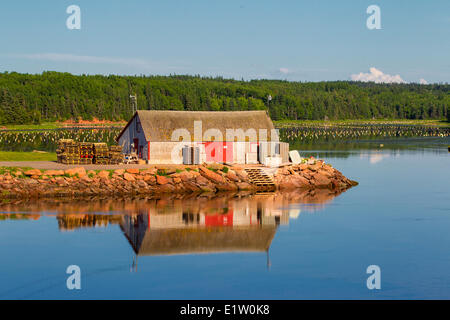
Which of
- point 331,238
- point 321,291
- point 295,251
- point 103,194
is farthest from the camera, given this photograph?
point 103,194

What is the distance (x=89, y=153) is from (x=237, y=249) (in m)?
24.3

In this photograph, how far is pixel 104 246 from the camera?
3102cm

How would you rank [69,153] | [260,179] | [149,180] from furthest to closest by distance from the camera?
1. [69,153]
2. [260,179]
3. [149,180]

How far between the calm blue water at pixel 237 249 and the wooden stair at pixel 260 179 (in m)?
2.70

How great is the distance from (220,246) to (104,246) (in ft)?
19.1

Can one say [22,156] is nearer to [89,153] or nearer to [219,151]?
[89,153]

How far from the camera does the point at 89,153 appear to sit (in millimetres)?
51438

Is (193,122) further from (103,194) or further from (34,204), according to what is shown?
(34,204)

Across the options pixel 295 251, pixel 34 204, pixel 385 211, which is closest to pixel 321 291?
pixel 295 251

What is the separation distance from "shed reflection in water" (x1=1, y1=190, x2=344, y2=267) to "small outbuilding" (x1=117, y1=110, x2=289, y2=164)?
737cm

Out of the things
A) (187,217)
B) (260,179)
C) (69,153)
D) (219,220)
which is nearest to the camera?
(219,220)

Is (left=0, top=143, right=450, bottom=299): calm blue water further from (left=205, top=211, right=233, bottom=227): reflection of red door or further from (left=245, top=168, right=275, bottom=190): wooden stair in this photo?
(left=245, top=168, right=275, bottom=190): wooden stair

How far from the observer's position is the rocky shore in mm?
44125

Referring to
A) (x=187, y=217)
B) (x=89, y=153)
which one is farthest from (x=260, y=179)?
(x=89, y=153)
